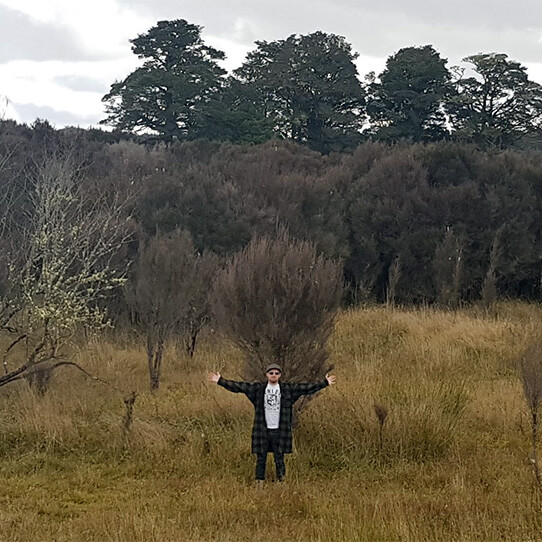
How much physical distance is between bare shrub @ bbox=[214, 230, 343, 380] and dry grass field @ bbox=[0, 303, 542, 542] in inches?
33.2

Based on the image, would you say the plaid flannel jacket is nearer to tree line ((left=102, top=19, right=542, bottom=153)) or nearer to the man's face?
the man's face

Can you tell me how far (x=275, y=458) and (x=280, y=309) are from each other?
1.59m

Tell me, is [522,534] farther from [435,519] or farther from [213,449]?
[213,449]

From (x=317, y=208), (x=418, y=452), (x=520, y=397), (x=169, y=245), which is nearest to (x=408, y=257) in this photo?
(x=317, y=208)

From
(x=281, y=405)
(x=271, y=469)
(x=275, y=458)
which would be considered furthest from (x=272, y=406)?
(x=271, y=469)

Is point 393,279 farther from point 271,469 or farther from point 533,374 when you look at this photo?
point 533,374

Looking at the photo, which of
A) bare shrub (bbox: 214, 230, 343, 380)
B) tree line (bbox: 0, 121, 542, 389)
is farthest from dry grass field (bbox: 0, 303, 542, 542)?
tree line (bbox: 0, 121, 542, 389)

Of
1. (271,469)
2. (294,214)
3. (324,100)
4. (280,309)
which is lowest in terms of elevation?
(271,469)

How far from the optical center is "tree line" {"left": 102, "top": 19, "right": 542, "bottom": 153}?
104 feet

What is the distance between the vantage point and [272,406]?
22.0 ft

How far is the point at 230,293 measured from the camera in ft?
25.2

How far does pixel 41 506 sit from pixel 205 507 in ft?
4.85

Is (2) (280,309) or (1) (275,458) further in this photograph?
(2) (280,309)

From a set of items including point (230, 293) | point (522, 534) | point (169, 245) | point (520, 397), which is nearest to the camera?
point (522, 534)
